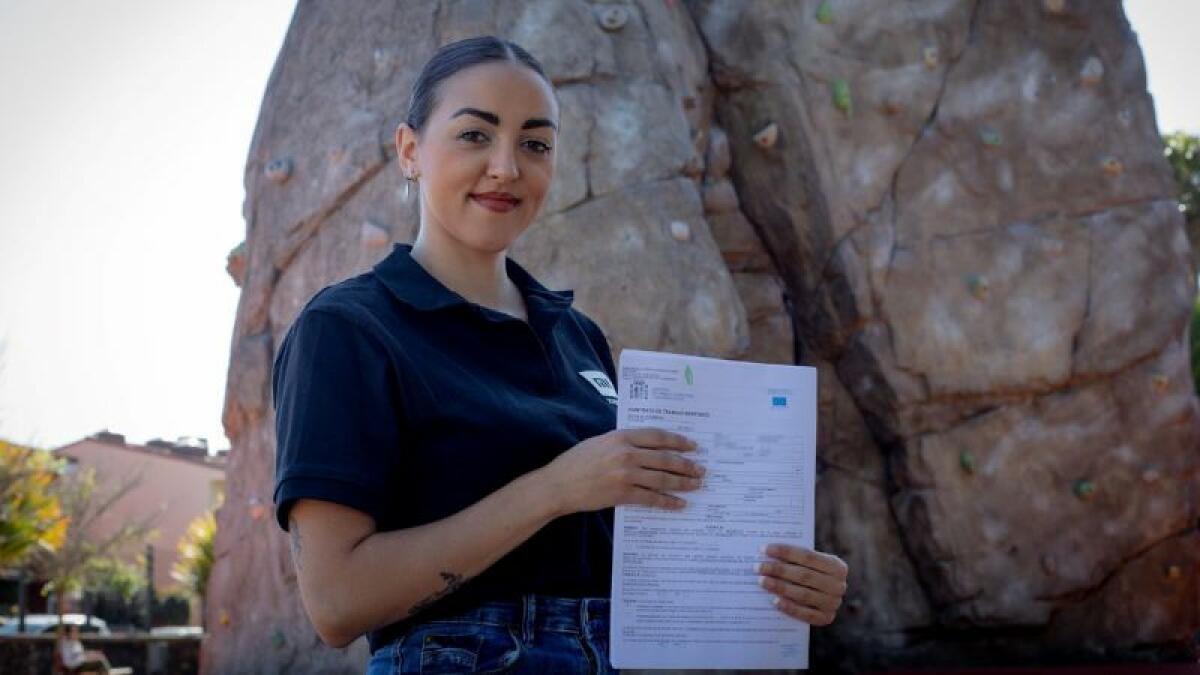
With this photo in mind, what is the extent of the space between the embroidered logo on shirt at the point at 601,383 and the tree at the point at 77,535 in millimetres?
25566

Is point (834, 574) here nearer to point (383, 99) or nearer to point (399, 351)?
point (399, 351)

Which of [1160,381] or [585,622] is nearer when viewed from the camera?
[585,622]

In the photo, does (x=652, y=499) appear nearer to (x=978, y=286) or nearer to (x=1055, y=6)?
(x=978, y=286)

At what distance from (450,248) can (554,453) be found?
0.40 meters

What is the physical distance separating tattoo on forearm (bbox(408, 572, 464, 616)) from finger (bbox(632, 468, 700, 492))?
253 mm

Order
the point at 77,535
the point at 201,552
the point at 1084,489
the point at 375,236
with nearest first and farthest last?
1. the point at 375,236
2. the point at 1084,489
3. the point at 201,552
4. the point at 77,535

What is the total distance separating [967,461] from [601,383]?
497cm

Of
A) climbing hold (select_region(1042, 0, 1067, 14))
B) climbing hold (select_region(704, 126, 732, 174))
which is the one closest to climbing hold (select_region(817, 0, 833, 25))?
climbing hold (select_region(704, 126, 732, 174))

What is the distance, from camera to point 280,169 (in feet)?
19.8

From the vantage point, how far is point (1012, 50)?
6.91 m

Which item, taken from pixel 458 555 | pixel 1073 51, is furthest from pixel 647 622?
pixel 1073 51

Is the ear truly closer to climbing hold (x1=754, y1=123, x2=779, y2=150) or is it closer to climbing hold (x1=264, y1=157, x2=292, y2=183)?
climbing hold (x1=264, y1=157, x2=292, y2=183)

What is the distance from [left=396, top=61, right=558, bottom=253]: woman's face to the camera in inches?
74.5

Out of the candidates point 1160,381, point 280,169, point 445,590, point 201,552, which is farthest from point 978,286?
point 201,552
